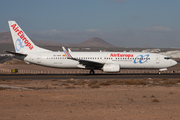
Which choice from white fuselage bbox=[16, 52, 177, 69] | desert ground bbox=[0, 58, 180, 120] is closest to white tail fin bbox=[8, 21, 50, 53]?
white fuselage bbox=[16, 52, 177, 69]

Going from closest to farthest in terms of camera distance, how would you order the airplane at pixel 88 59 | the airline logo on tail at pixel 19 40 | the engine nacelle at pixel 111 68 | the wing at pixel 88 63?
the engine nacelle at pixel 111 68 < the wing at pixel 88 63 < the airplane at pixel 88 59 < the airline logo on tail at pixel 19 40

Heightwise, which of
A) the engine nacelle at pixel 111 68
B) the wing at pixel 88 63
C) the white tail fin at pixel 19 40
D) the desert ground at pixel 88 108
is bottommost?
the desert ground at pixel 88 108

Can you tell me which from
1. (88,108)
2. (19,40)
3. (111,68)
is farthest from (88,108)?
(19,40)

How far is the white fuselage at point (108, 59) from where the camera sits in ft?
137

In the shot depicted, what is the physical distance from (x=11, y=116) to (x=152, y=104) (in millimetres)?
9004

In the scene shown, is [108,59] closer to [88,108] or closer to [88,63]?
[88,63]

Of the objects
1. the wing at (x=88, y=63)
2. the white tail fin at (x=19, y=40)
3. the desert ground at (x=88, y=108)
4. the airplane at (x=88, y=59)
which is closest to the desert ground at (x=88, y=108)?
the desert ground at (x=88, y=108)

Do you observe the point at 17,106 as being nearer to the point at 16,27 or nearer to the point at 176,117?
the point at 176,117

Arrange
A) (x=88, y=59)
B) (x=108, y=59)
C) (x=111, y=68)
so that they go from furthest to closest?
(x=88, y=59)
(x=108, y=59)
(x=111, y=68)

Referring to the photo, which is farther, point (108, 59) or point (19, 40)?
point (19, 40)

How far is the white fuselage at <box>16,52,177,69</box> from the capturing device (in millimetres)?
41719

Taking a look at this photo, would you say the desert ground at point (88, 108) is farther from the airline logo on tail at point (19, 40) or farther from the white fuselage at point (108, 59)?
the airline logo on tail at point (19, 40)

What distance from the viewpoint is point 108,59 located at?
41.9 m

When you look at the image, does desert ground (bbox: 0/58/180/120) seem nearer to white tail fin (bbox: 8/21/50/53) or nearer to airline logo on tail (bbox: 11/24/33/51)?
white tail fin (bbox: 8/21/50/53)
